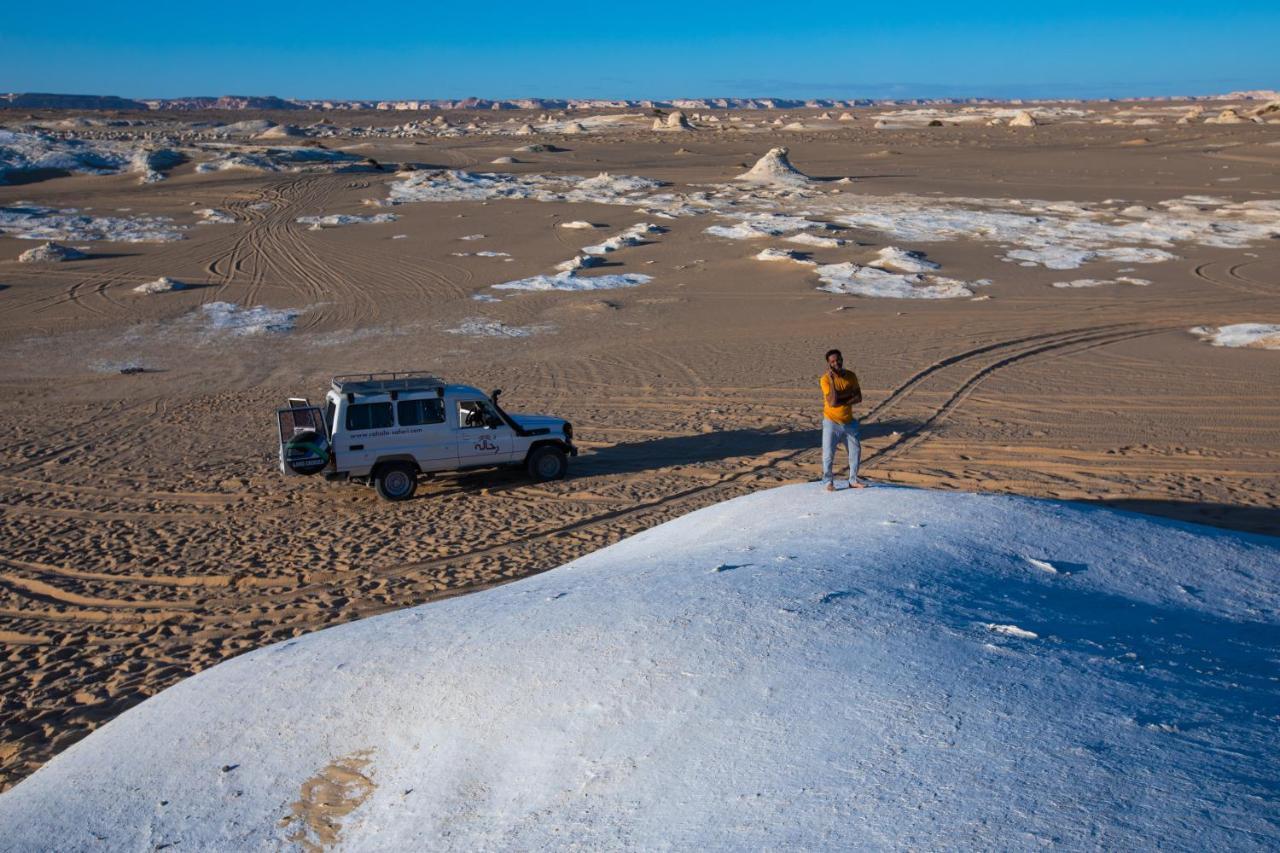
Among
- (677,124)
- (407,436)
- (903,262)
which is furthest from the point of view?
(677,124)

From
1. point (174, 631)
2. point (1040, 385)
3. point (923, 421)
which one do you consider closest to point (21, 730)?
point (174, 631)

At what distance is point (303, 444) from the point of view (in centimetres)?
1380

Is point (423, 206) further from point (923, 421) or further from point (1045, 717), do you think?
point (1045, 717)

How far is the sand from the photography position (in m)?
11.5

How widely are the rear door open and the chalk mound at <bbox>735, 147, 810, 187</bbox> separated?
1472 inches

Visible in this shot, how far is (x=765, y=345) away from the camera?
902 inches

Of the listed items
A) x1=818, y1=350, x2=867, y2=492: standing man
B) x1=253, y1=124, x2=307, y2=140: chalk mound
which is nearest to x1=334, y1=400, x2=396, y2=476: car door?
x1=818, y1=350, x2=867, y2=492: standing man

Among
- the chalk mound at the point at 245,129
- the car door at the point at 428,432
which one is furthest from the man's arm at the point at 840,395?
the chalk mound at the point at 245,129

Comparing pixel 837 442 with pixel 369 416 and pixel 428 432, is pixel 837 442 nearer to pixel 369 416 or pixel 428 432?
pixel 428 432

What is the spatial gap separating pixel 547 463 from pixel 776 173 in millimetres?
37992

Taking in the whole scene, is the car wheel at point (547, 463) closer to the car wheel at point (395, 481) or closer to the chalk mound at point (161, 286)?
the car wheel at point (395, 481)

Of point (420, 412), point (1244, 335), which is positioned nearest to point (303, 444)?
point (420, 412)

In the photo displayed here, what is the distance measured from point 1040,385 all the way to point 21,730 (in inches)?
659

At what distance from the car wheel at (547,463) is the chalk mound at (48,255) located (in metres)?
24.9
